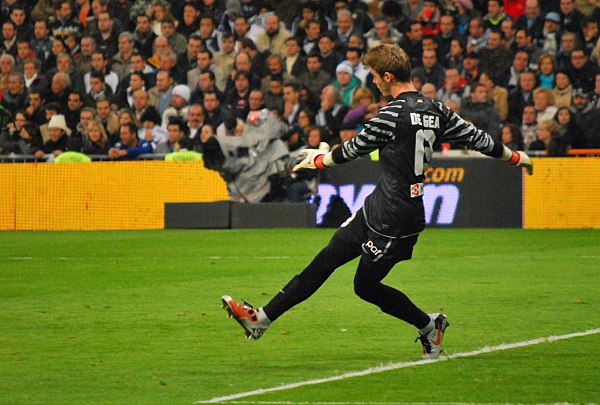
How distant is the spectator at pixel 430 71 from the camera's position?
22.0 meters

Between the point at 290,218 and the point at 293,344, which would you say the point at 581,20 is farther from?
the point at 293,344

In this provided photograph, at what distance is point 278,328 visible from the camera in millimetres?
9836

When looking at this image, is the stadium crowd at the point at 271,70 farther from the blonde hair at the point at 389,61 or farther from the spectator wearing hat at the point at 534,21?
the blonde hair at the point at 389,61

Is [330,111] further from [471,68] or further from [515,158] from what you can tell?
[515,158]

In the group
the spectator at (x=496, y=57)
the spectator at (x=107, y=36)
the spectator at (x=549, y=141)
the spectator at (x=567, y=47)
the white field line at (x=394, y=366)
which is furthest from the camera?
the spectator at (x=107, y=36)

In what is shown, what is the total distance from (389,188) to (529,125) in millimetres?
13425

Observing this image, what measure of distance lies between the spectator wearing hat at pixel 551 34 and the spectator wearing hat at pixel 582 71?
2.13ft

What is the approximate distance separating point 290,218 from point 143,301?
32.8 feet

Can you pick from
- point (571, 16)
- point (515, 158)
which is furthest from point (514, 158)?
point (571, 16)

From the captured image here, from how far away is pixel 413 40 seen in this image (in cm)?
2264

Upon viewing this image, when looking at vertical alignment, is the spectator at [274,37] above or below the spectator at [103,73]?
above

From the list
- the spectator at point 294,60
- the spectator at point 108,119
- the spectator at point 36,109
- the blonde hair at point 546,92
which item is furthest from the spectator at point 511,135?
the spectator at point 36,109

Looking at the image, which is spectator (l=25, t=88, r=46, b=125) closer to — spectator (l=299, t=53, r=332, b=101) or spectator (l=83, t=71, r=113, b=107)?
spectator (l=83, t=71, r=113, b=107)

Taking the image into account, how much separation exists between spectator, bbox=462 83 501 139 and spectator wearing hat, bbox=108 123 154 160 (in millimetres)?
5923
